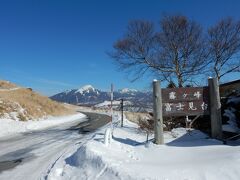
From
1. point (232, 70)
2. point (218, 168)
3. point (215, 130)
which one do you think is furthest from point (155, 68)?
point (218, 168)

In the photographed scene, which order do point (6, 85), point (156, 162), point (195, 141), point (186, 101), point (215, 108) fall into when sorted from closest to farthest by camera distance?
point (156, 162), point (215, 108), point (195, 141), point (186, 101), point (6, 85)

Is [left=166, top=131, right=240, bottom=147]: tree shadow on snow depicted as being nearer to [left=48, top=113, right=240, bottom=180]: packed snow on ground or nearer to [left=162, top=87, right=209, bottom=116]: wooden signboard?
[left=48, top=113, right=240, bottom=180]: packed snow on ground

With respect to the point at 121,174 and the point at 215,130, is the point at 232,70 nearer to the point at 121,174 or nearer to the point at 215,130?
the point at 215,130

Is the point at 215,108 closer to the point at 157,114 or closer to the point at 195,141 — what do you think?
the point at 195,141

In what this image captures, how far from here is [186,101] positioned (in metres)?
10.1

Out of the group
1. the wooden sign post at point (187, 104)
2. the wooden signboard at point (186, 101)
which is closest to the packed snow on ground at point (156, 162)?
the wooden sign post at point (187, 104)

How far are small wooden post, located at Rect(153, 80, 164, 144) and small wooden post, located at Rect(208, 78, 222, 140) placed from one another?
163 cm

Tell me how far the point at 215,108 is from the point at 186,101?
935 mm

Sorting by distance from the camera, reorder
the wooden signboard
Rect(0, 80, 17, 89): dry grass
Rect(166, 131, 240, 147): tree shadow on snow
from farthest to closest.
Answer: Rect(0, 80, 17, 89): dry grass < the wooden signboard < Rect(166, 131, 240, 147): tree shadow on snow

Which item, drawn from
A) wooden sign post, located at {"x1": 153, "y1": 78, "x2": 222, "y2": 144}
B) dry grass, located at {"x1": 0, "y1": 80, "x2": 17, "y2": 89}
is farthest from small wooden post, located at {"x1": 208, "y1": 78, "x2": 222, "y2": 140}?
dry grass, located at {"x1": 0, "y1": 80, "x2": 17, "y2": 89}

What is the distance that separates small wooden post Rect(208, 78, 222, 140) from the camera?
382 inches

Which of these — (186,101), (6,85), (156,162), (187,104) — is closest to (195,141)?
(187,104)

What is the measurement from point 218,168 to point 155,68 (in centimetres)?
1647

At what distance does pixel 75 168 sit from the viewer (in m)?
7.90
